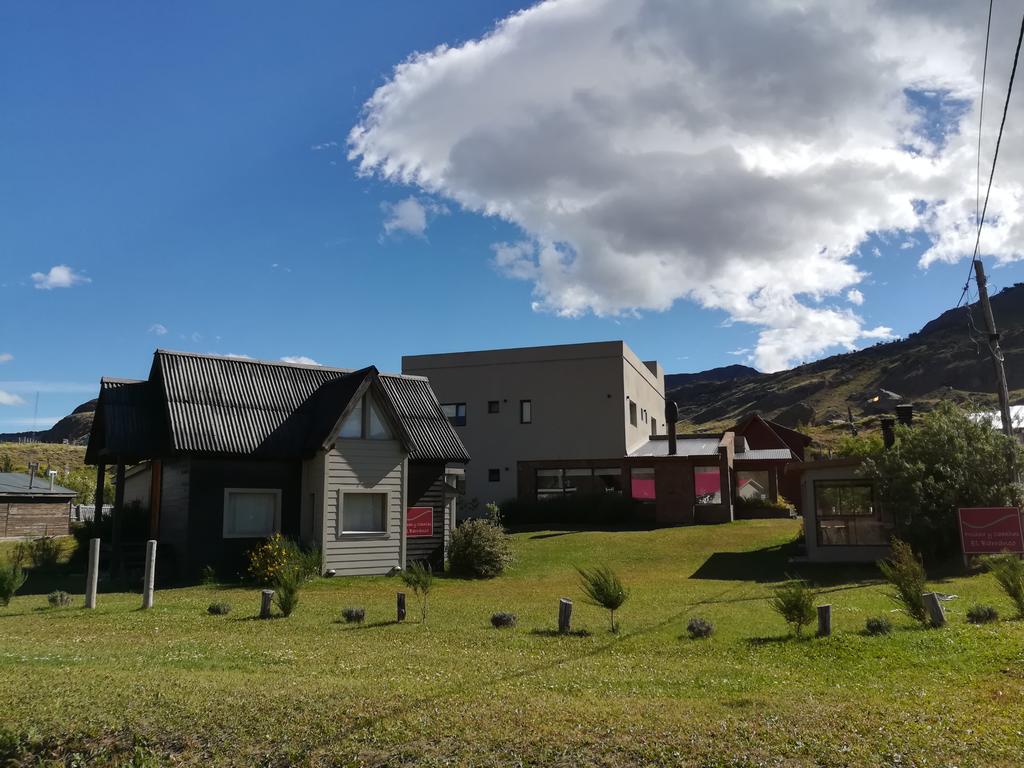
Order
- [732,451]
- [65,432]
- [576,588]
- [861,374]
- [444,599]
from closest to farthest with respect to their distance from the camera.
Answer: [444,599], [576,588], [732,451], [861,374], [65,432]

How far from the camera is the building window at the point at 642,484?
125 feet

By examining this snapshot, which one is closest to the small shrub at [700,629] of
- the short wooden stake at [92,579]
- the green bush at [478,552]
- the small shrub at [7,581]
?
the short wooden stake at [92,579]

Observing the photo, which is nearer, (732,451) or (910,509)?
(910,509)

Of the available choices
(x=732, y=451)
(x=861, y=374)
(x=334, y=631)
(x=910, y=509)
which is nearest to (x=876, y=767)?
(x=334, y=631)

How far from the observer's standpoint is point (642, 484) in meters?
38.7

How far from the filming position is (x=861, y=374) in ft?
447

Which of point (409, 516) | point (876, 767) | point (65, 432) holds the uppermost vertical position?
point (65, 432)

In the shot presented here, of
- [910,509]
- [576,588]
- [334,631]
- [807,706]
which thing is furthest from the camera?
[910,509]

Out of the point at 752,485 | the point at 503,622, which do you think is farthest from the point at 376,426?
the point at 752,485

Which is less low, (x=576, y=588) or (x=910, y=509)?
(x=910, y=509)

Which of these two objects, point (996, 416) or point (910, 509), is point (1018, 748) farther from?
point (996, 416)

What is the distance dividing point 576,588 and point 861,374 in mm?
129447

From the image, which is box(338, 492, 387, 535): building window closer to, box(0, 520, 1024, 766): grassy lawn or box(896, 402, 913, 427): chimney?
box(0, 520, 1024, 766): grassy lawn

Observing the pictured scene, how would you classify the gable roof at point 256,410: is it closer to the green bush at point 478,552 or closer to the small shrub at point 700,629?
the green bush at point 478,552
